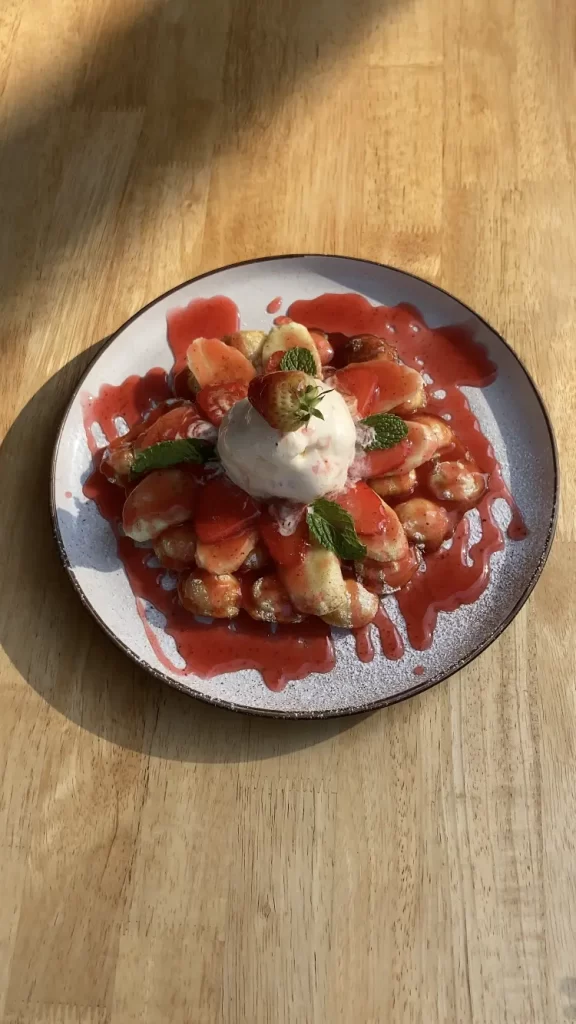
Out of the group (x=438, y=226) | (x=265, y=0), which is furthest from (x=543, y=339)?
(x=265, y=0)

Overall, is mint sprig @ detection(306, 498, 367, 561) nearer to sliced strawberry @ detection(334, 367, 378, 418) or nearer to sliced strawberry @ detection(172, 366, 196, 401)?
sliced strawberry @ detection(334, 367, 378, 418)

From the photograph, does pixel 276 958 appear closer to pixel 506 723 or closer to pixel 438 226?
pixel 506 723

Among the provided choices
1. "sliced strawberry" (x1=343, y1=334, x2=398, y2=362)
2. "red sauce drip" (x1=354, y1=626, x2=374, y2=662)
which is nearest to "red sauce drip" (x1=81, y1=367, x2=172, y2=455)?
"sliced strawberry" (x1=343, y1=334, x2=398, y2=362)

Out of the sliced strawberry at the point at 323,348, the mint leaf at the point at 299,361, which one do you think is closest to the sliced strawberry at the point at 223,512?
the mint leaf at the point at 299,361

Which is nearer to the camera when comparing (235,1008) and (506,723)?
(235,1008)

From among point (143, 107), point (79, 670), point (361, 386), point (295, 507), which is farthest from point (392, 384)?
point (143, 107)

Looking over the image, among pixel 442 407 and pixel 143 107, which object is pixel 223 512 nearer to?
pixel 442 407

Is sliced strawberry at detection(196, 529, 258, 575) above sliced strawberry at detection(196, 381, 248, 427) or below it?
below
